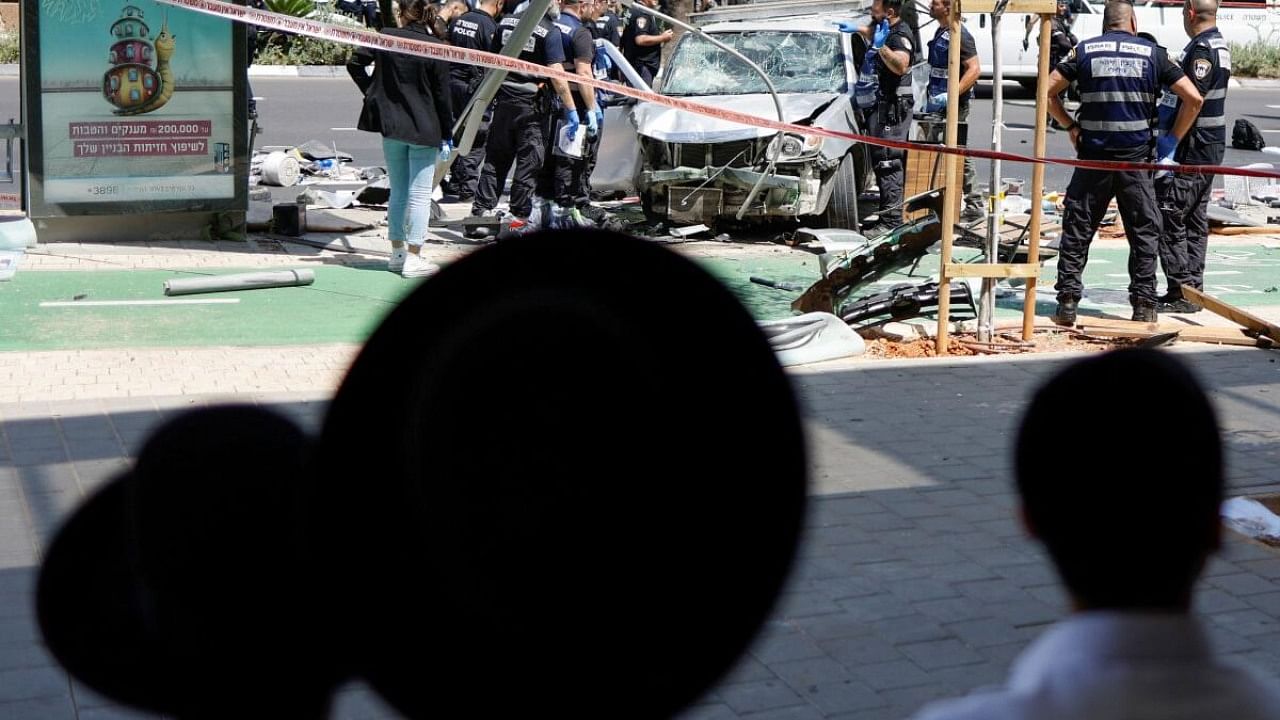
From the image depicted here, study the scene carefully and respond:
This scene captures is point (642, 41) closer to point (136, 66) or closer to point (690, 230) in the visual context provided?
point (690, 230)

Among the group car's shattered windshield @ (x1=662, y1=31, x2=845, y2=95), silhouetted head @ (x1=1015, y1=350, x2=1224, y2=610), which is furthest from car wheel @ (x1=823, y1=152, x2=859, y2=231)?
silhouetted head @ (x1=1015, y1=350, x2=1224, y2=610)

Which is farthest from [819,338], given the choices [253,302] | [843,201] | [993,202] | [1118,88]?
[843,201]

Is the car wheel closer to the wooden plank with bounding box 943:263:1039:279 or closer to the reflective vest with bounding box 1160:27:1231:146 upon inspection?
the reflective vest with bounding box 1160:27:1231:146

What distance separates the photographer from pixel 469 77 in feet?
44.6

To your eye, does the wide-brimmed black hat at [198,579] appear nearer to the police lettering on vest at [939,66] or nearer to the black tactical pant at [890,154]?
the black tactical pant at [890,154]

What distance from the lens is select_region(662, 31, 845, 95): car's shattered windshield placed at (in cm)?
1350

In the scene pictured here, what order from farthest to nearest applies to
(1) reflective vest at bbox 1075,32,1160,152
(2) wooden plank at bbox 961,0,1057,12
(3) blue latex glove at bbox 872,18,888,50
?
(3) blue latex glove at bbox 872,18,888,50 < (1) reflective vest at bbox 1075,32,1160,152 < (2) wooden plank at bbox 961,0,1057,12

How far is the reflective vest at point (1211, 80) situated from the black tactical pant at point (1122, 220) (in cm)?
73

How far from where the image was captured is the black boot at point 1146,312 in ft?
31.1

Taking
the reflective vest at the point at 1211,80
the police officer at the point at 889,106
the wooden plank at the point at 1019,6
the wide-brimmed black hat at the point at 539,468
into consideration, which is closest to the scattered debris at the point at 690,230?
the police officer at the point at 889,106

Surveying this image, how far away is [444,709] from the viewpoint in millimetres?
1187

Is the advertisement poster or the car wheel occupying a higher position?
the advertisement poster

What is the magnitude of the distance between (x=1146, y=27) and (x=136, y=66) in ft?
70.9

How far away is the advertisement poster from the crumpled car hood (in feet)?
11.1
